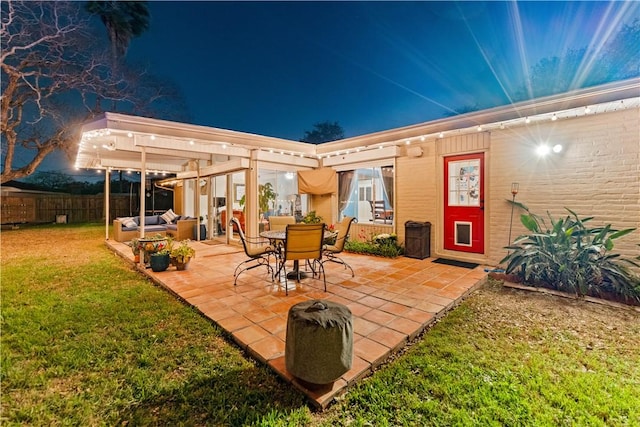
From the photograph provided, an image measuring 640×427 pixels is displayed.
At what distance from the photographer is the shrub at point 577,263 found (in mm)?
3830

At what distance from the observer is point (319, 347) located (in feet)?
6.36

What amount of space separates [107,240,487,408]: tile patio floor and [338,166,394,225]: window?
1.65m

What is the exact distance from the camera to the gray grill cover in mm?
1940

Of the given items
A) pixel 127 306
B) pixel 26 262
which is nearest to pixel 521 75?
pixel 127 306

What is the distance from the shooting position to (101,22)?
1366 cm

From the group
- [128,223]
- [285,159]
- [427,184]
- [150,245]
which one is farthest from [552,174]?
[128,223]

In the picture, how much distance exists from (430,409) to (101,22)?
19313 mm

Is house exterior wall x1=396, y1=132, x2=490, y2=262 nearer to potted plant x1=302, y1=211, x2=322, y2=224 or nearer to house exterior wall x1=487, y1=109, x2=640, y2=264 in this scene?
house exterior wall x1=487, y1=109, x2=640, y2=264

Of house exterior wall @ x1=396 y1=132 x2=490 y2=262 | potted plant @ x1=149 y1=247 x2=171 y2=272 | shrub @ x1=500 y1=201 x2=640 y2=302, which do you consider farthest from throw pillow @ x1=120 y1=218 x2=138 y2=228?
shrub @ x1=500 y1=201 x2=640 y2=302

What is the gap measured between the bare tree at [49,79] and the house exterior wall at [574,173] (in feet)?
51.6

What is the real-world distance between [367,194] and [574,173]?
4185mm

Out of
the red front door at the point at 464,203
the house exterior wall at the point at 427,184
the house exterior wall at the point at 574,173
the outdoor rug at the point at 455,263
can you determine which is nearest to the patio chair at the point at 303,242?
the outdoor rug at the point at 455,263

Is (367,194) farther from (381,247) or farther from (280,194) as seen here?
(280,194)

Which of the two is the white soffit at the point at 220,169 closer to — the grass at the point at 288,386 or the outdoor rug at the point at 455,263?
the grass at the point at 288,386
